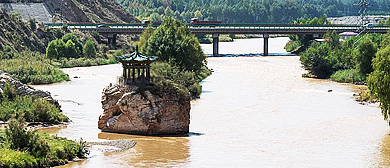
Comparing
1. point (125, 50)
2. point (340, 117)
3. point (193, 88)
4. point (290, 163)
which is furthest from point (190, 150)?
point (125, 50)

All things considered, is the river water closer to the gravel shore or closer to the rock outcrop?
the gravel shore

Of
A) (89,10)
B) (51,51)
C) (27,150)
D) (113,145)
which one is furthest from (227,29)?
(27,150)

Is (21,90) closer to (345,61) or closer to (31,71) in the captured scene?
(31,71)

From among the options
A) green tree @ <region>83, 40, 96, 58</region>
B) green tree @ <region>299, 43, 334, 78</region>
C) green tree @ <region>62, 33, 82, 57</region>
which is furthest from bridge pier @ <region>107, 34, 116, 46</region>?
green tree @ <region>299, 43, 334, 78</region>

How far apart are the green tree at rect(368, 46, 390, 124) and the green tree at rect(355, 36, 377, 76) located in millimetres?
35828

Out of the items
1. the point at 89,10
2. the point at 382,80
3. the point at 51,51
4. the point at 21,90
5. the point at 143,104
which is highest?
the point at 382,80

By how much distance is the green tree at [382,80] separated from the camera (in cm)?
5209

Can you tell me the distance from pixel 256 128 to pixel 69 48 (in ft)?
202

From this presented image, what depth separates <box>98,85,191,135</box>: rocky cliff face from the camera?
48.9m

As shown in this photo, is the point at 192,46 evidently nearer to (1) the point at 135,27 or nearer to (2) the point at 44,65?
(2) the point at 44,65

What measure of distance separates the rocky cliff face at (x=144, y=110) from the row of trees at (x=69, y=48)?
191 feet

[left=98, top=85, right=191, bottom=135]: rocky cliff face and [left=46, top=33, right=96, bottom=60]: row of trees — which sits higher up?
[left=98, top=85, right=191, bottom=135]: rocky cliff face

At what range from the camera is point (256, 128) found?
56.7 meters

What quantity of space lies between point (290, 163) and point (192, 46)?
37884 mm
